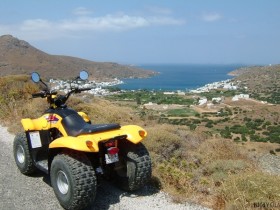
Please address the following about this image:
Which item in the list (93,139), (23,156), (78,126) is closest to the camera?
(93,139)

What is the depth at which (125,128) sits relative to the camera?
5371 mm

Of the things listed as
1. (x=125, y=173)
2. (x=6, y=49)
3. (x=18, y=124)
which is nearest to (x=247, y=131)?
(x=18, y=124)

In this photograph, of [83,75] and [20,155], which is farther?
[20,155]

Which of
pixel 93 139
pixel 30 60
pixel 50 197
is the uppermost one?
pixel 93 139

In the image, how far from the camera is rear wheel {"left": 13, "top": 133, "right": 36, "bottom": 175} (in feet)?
20.4

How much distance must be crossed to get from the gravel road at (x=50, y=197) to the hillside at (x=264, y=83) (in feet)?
325

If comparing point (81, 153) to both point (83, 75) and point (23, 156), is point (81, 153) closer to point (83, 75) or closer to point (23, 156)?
point (83, 75)

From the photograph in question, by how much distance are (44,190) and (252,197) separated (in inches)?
125

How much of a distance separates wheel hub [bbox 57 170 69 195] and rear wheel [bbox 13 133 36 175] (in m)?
1.37

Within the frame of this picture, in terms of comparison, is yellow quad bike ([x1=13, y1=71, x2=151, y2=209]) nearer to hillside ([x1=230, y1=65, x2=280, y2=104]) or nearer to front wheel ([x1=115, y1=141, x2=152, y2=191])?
front wheel ([x1=115, y1=141, x2=152, y2=191])

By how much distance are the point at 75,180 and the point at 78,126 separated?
2.92 feet

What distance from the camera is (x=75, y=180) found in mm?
4609

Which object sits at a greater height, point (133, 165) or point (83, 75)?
point (83, 75)

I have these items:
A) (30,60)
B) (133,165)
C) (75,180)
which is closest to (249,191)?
(133,165)
